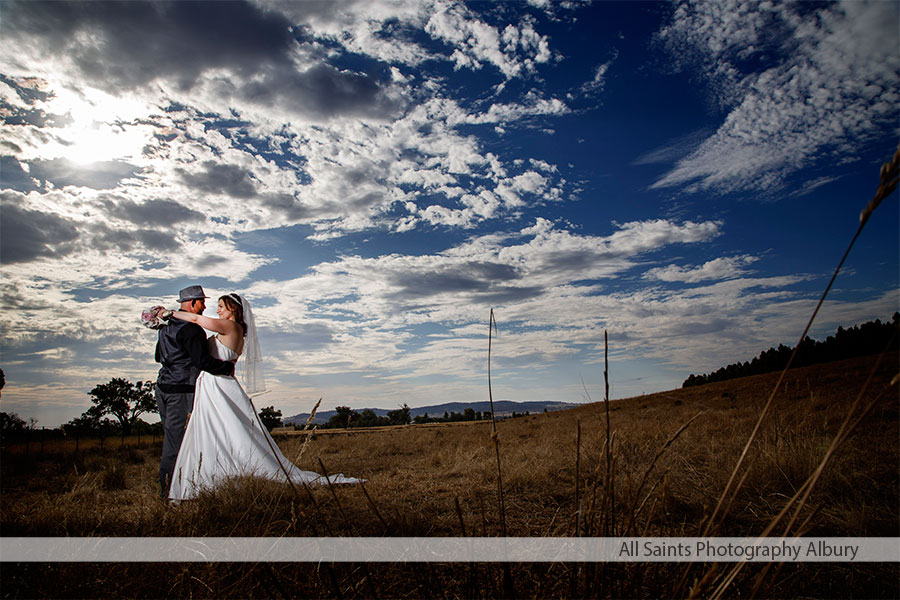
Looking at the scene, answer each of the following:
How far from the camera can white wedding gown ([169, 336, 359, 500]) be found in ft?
18.8

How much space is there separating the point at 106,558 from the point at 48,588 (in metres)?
0.29

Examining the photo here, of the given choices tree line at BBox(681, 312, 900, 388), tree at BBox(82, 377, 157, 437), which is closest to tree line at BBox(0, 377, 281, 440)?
tree at BBox(82, 377, 157, 437)

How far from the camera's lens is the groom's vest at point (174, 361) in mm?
6172

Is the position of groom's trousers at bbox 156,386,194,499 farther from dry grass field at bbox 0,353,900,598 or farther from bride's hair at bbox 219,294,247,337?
dry grass field at bbox 0,353,900,598

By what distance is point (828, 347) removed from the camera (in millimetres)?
22828

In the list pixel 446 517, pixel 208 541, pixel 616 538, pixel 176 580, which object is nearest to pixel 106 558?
pixel 208 541

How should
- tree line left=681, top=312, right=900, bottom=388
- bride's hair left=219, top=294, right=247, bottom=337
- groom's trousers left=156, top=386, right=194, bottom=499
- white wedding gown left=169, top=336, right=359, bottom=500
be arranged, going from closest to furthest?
white wedding gown left=169, top=336, right=359, bottom=500 < groom's trousers left=156, top=386, right=194, bottom=499 < bride's hair left=219, top=294, right=247, bottom=337 < tree line left=681, top=312, right=900, bottom=388

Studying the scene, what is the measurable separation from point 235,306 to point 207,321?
520 millimetres

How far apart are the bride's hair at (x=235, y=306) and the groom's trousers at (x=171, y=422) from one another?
3.77 ft

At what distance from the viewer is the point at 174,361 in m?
6.20

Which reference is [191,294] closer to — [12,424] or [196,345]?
[196,345]

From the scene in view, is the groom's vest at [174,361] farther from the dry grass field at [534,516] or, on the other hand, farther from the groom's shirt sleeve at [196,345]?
the dry grass field at [534,516]

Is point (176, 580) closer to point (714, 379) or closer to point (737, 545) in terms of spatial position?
point (737, 545)

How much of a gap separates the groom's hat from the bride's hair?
300 mm
